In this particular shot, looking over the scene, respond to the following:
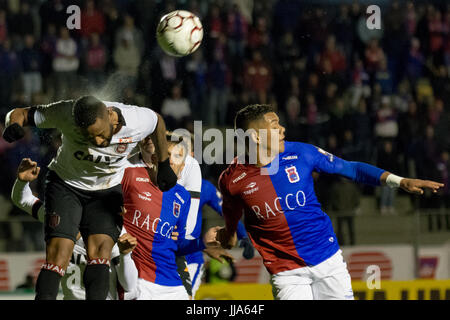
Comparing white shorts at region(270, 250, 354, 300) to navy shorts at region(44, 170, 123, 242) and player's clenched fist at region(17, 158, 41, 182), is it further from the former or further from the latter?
player's clenched fist at region(17, 158, 41, 182)

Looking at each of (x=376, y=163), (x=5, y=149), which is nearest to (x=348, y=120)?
(x=376, y=163)

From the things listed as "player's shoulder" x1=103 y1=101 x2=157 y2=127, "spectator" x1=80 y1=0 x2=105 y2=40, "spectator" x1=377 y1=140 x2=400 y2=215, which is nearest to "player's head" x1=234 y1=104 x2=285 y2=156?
"player's shoulder" x1=103 y1=101 x2=157 y2=127

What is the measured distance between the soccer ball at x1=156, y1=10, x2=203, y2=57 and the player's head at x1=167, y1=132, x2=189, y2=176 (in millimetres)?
1068

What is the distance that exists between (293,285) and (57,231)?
1.90 meters

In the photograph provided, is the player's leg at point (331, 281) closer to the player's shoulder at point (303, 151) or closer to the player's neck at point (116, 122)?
the player's shoulder at point (303, 151)

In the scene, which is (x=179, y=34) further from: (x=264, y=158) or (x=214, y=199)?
(x=264, y=158)

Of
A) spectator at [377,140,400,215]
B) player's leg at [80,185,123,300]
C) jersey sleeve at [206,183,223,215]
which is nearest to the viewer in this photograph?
player's leg at [80,185,123,300]

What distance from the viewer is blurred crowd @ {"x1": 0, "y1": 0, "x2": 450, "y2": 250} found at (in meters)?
11.9

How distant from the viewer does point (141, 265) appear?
674 cm

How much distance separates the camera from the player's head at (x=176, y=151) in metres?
7.12

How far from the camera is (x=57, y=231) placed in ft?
18.9

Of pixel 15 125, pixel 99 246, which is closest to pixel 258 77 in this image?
pixel 99 246

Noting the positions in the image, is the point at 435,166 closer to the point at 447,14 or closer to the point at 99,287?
the point at 447,14
